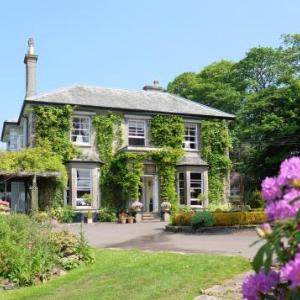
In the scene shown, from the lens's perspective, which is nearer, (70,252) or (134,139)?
(70,252)

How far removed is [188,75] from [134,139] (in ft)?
94.6

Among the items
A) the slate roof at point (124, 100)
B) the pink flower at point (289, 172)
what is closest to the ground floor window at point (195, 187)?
the slate roof at point (124, 100)

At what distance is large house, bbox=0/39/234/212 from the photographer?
29.8 metres

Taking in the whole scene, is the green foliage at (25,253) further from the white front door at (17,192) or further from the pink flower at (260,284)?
the white front door at (17,192)

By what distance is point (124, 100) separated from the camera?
32.9m

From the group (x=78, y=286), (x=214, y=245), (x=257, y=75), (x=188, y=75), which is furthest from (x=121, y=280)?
(x=188, y=75)

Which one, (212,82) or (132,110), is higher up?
(212,82)

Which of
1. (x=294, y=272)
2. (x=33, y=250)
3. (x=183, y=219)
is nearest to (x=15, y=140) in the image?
(x=183, y=219)

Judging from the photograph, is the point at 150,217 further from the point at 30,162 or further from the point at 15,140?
the point at 15,140

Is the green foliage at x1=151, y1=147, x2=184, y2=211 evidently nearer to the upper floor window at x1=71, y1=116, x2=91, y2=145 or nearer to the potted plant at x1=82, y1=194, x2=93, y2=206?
the upper floor window at x1=71, y1=116, x2=91, y2=145

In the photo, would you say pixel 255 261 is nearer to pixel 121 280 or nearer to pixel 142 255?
pixel 121 280

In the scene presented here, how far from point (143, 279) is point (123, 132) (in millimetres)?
22581

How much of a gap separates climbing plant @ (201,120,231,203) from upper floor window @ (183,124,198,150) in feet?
1.69

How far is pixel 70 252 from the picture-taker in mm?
12188
